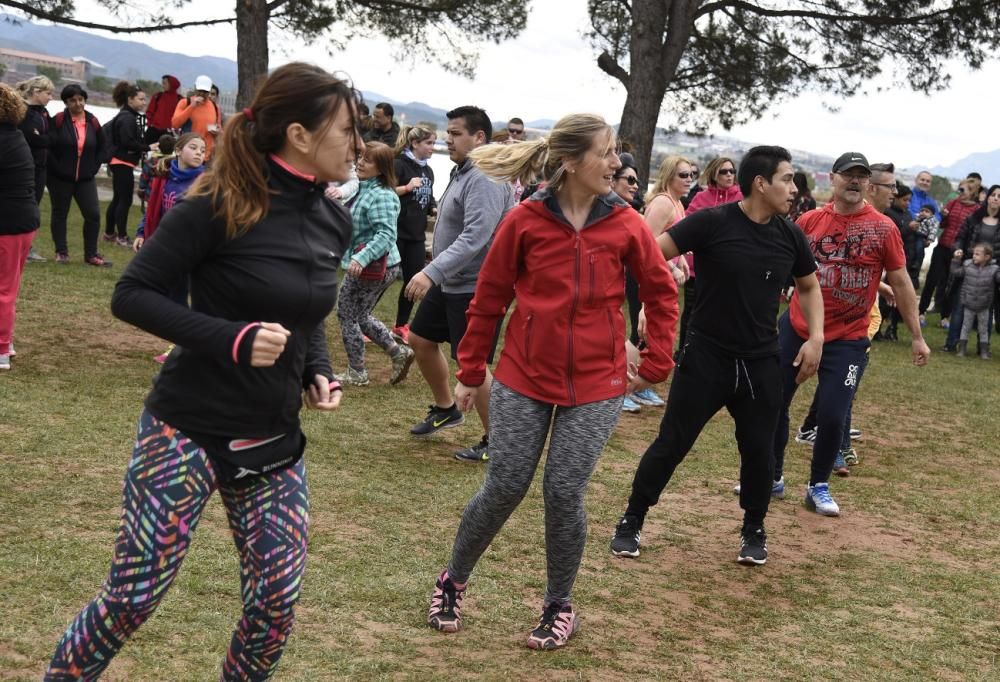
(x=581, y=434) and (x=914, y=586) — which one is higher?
(x=581, y=434)

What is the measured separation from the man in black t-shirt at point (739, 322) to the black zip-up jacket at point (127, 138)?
450 inches

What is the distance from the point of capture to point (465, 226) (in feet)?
22.4

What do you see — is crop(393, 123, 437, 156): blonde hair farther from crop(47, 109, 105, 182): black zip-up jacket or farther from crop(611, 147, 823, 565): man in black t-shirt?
crop(611, 147, 823, 565): man in black t-shirt

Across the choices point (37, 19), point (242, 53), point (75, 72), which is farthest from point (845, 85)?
point (75, 72)

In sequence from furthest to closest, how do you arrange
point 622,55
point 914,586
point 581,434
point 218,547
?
point 622,55 < point 914,586 < point 218,547 < point 581,434

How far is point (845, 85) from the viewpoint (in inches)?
753

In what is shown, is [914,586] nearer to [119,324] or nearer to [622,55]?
[119,324]

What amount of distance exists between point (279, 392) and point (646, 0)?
16.5m

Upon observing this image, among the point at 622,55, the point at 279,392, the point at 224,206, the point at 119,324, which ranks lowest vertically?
the point at 119,324

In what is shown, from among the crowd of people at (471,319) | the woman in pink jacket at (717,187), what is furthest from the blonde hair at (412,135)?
the woman in pink jacket at (717,187)

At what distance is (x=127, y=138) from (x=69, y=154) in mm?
1917

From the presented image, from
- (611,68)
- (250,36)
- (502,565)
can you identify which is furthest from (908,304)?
(250,36)

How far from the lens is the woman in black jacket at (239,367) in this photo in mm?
2996

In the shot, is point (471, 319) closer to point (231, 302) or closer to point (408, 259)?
point (231, 302)
